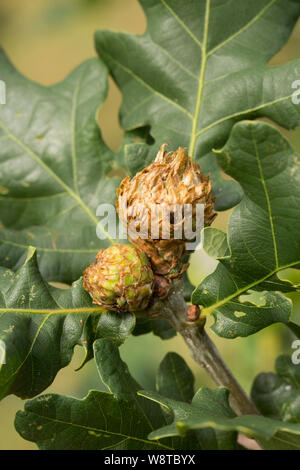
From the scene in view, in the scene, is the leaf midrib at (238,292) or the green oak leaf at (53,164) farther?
the green oak leaf at (53,164)

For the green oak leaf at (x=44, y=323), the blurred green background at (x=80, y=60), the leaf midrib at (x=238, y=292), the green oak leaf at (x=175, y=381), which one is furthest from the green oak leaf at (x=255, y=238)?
the blurred green background at (x=80, y=60)

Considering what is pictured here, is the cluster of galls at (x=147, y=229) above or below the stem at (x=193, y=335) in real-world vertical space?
above

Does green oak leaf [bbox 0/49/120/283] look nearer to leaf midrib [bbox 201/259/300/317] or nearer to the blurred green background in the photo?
leaf midrib [bbox 201/259/300/317]

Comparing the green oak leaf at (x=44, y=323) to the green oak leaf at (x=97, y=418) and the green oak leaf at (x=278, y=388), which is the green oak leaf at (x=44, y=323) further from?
the green oak leaf at (x=278, y=388)

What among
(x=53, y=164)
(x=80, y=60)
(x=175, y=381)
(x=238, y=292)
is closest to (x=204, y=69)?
(x=53, y=164)

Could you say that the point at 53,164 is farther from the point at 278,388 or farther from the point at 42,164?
the point at 278,388

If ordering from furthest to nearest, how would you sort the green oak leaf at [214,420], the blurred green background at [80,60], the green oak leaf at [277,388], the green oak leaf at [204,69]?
the blurred green background at [80,60], the green oak leaf at [277,388], the green oak leaf at [204,69], the green oak leaf at [214,420]

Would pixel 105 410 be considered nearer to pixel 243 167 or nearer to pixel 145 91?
pixel 243 167

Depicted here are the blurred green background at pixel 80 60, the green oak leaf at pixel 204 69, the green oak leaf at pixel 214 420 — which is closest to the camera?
the green oak leaf at pixel 214 420
